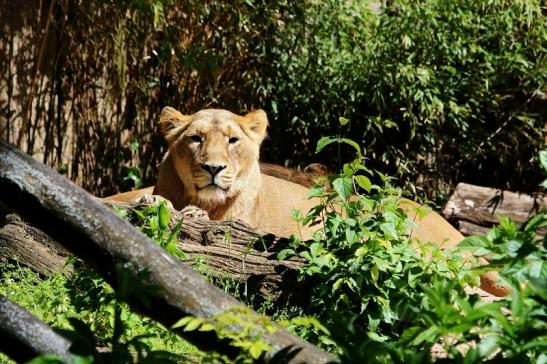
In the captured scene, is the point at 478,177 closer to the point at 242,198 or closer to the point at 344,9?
the point at 344,9

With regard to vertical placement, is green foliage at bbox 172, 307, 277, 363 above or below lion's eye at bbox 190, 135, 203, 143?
above

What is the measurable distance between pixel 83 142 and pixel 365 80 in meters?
2.53

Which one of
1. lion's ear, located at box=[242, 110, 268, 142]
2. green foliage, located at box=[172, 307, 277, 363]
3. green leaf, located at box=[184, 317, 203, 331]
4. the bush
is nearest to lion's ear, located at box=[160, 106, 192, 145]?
lion's ear, located at box=[242, 110, 268, 142]

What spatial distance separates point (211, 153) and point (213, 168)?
0.10 m

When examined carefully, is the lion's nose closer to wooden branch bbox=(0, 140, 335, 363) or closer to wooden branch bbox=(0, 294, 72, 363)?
wooden branch bbox=(0, 140, 335, 363)

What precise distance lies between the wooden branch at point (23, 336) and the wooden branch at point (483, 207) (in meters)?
6.22

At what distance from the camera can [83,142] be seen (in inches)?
345

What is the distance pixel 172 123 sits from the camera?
720 centimetres

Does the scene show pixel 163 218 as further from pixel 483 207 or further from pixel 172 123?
pixel 483 207

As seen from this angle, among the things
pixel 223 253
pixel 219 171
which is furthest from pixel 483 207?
pixel 223 253

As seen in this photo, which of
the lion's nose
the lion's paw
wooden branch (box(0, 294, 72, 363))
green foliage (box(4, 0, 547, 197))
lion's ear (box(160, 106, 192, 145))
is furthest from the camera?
green foliage (box(4, 0, 547, 197))

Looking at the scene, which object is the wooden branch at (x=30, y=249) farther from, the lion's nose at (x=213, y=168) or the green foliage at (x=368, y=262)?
the green foliage at (x=368, y=262)

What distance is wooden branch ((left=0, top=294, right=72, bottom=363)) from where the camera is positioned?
2.38 m

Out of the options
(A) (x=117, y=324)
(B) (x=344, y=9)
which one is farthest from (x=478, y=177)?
(A) (x=117, y=324)
